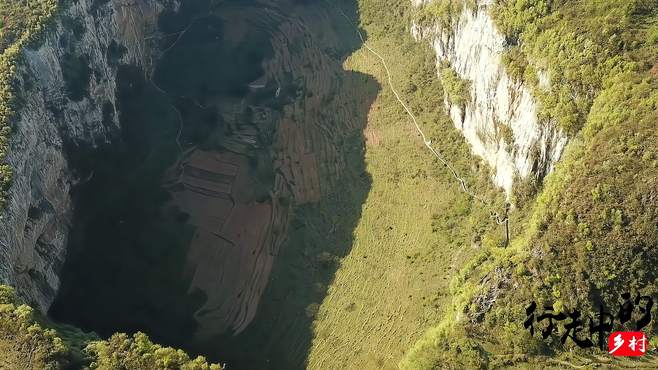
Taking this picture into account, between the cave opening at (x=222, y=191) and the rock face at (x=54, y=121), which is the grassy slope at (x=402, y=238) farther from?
the rock face at (x=54, y=121)

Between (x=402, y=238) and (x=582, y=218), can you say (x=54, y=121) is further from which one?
(x=582, y=218)

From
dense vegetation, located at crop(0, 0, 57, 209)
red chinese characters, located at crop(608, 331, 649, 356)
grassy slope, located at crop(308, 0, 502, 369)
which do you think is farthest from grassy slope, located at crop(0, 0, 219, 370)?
Result: red chinese characters, located at crop(608, 331, 649, 356)

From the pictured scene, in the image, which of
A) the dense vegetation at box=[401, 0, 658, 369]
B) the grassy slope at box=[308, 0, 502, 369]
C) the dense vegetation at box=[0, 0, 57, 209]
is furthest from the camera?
the dense vegetation at box=[0, 0, 57, 209]

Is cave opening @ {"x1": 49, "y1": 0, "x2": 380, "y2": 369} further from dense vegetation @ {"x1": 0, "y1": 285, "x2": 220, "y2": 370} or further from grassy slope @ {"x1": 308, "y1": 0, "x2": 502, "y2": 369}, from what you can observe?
dense vegetation @ {"x1": 0, "y1": 285, "x2": 220, "y2": 370}

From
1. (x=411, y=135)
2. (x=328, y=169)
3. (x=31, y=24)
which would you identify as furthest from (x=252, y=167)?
(x=31, y=24)

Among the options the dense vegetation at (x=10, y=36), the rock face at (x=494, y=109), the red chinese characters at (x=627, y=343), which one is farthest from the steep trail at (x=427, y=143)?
the dense vegetation at (x=10, y=36)

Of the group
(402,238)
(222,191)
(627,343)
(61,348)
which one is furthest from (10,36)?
(627,343)
